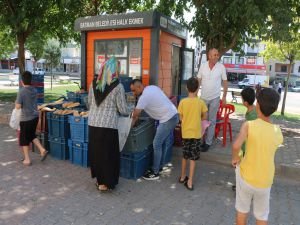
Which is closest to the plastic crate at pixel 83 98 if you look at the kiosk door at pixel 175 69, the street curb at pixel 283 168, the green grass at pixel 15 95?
the kiosk door at pixel 175 69

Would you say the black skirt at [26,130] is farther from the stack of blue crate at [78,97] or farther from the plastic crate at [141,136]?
the plastic crate at [141,136]

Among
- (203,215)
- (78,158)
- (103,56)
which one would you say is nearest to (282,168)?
(203,215)

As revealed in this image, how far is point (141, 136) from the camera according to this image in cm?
546

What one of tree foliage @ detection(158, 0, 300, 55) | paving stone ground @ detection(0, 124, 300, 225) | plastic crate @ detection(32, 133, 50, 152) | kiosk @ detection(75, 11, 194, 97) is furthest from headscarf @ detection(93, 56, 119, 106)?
tree foliage @ detection(158, 0, 300, 55)

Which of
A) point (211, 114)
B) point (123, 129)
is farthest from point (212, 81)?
point (123, 129)

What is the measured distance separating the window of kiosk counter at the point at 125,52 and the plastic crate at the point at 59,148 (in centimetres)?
253

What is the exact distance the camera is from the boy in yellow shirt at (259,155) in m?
3.01

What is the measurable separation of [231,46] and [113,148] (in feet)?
18.6

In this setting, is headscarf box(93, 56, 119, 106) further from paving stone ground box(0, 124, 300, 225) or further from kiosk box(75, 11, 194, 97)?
kiosk box(75, 11, 194, 97)

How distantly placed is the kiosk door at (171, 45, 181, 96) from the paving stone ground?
363cm

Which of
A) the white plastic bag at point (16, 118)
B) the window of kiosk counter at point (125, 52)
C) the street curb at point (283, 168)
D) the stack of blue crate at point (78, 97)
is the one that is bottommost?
the street curb at point (283, 168)

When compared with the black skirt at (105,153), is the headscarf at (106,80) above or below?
above

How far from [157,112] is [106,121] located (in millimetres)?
960

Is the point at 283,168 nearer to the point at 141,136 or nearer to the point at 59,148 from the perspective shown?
the point at 141,136
